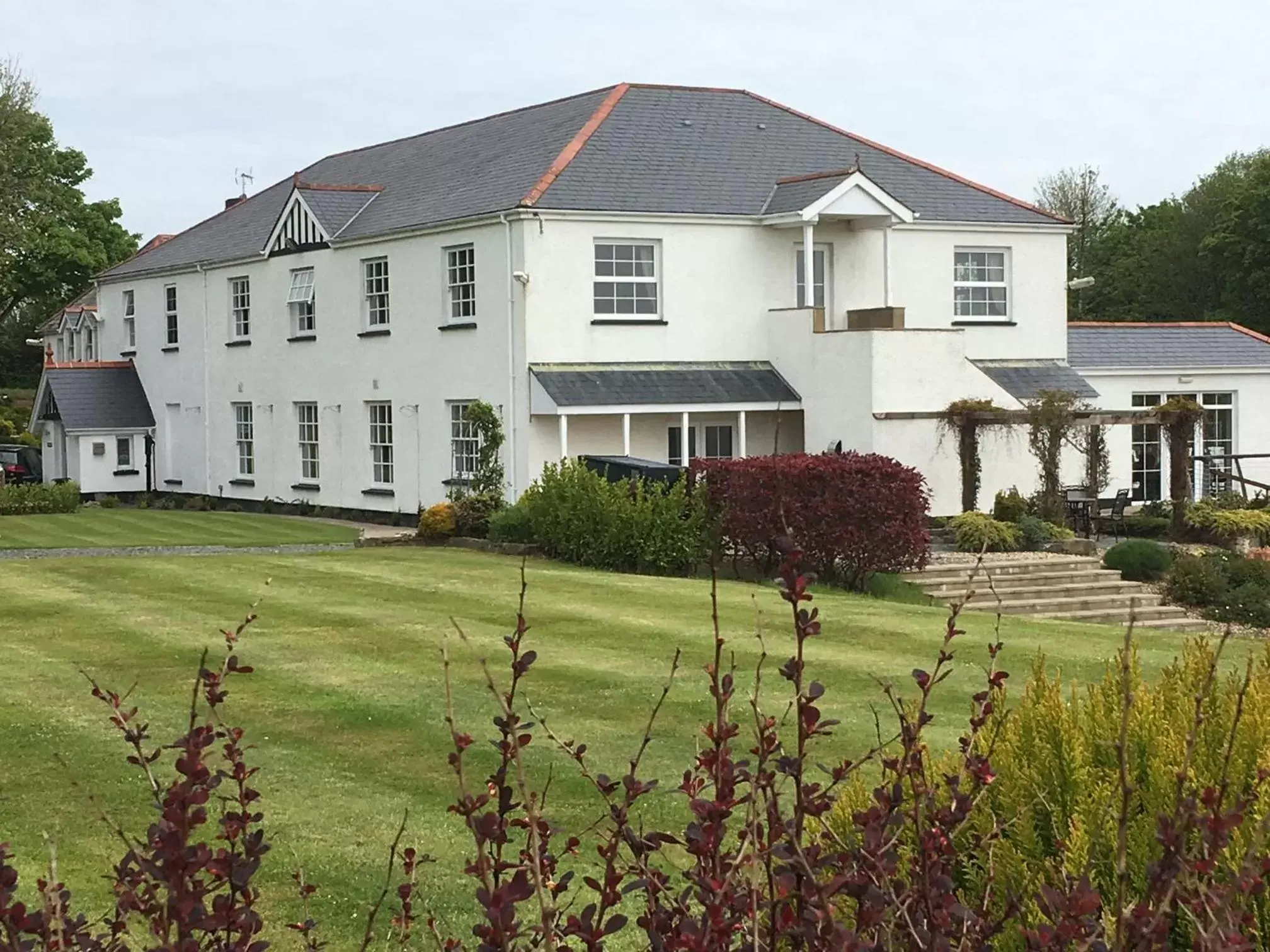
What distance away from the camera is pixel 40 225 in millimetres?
67375

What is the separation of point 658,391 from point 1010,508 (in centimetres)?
675

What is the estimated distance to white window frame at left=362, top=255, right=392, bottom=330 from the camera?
119 ft

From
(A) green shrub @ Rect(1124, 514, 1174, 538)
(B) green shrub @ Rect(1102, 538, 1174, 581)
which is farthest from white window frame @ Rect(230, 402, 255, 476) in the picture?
(B) green shrub @ Rect(1102, 538, 1174, 581)

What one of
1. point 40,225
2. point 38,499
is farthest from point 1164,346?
point 40,225

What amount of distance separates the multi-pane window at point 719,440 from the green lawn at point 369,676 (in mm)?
11485

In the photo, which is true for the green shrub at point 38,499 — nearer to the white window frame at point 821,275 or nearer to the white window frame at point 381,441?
the white window frame at point 381,441

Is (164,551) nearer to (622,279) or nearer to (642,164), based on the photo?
(622,279)

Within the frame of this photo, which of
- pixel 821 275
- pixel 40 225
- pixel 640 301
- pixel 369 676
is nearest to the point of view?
pixel 369 676

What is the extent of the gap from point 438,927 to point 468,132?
111 ft

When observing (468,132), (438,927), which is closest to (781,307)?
(468,132)

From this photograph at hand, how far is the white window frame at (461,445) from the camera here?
1308 inches

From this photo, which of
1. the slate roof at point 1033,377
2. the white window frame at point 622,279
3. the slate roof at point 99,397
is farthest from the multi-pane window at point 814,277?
the slate roof at point 99,397

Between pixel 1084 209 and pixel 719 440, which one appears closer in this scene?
pixel 719 440

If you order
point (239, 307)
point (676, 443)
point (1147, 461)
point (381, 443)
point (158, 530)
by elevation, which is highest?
point (239, 307)
